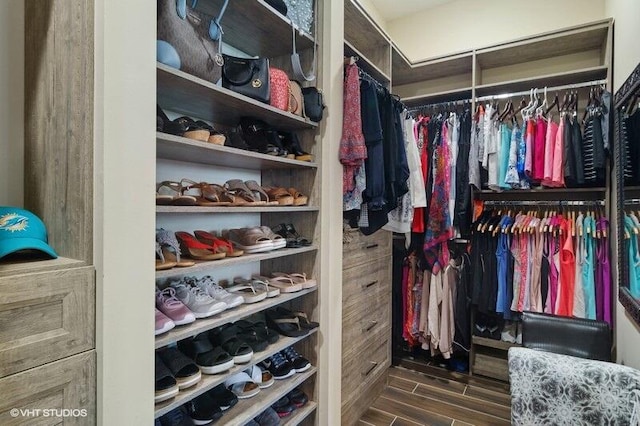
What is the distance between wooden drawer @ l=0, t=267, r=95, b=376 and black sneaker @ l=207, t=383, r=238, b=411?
2.05ft

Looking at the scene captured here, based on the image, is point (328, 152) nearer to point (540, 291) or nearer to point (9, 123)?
point (9, 123)

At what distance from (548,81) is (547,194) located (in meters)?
0.81

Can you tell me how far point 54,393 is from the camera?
2.25 ft

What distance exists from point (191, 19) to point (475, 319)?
2549 millimetres

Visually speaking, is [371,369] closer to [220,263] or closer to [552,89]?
[220,263]

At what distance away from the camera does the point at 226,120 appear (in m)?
1.48

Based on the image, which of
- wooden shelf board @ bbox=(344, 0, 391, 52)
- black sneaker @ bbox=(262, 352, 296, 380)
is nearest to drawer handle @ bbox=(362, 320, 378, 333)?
black sneaker @ bbox=(262, 352, 296, 380)

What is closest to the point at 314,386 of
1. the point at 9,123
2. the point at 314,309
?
the point at 314,309

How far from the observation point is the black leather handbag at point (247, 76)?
1.23 m

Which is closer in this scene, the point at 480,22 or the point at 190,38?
the point at 190,38

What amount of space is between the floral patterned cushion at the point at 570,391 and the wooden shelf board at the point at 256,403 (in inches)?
36.5

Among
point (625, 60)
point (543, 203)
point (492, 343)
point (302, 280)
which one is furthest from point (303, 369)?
point (625, 60)

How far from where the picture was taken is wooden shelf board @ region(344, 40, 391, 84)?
1.90m
